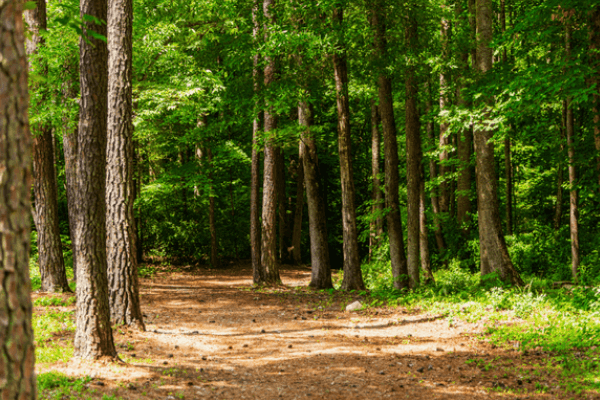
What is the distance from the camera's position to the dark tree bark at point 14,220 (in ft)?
7.72

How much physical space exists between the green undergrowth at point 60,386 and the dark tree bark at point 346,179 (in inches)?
329

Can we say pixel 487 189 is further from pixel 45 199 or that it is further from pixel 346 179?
pixel 45 199

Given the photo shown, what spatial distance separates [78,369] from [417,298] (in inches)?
301

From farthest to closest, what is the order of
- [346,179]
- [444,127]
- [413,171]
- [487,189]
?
1. [444,127]
2. [346,179]
3. [413,171]
4. [487,189]

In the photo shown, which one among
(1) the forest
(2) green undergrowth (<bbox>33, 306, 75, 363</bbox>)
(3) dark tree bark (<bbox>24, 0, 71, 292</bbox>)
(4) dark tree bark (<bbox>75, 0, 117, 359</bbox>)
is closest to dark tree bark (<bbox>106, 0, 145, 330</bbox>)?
(1) the forest

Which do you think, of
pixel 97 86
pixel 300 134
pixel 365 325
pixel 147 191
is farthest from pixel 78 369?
pixel 147 191

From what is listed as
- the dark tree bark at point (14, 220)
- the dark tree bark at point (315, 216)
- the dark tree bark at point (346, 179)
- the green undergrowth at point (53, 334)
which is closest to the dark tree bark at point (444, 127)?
the dark tree bark at point (346, 179)

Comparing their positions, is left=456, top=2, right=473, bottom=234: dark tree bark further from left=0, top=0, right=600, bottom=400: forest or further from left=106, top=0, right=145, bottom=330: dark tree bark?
left=106, top=0, right=145, bottom=330: dark tree bark

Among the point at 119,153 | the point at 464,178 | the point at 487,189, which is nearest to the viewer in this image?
the point at 119,153

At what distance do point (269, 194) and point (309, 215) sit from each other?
143 cm

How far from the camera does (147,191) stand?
19609 millimetres

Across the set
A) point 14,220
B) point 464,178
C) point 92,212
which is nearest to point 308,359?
point 92,212

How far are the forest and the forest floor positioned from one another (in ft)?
0.17

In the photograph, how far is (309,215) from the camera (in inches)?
539
